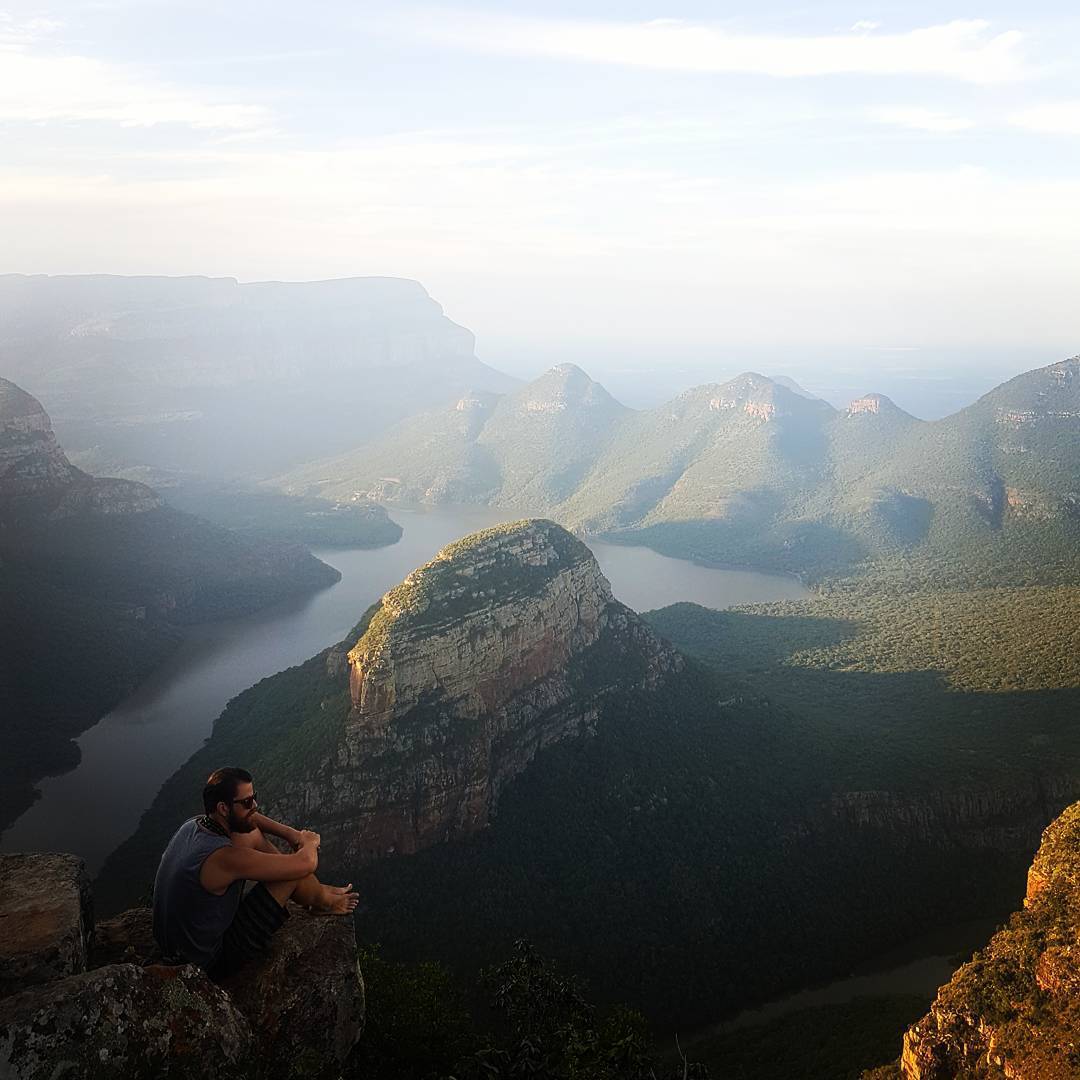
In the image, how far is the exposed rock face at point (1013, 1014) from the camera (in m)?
19.7

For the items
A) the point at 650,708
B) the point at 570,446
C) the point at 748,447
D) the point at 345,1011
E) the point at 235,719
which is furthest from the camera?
the point at 570,446

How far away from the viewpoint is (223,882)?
387 inches

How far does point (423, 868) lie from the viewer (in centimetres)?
3953

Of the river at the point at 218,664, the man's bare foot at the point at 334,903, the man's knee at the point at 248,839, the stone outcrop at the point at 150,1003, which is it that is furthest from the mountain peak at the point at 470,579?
the man's knee at the point at 248,839

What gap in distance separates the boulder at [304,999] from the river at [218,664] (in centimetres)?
4011

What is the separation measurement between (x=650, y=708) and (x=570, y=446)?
376 ft

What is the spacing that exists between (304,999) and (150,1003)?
223 cm

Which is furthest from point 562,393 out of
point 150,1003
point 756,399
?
point 150,1003

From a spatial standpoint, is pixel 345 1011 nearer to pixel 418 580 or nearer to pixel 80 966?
pixel 80 966

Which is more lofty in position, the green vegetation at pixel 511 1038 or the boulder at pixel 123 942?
the boulder at pixel 123 942

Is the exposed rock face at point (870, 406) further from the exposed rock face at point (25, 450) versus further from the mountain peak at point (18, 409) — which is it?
the mountain peak at point (18, 409)

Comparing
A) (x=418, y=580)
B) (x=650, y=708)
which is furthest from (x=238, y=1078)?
(x=650, y=708)

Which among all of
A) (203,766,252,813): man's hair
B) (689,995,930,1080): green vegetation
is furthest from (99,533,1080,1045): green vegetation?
(203,766,252,813): man's hair

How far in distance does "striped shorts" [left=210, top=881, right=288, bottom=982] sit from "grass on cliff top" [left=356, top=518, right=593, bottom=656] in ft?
101
